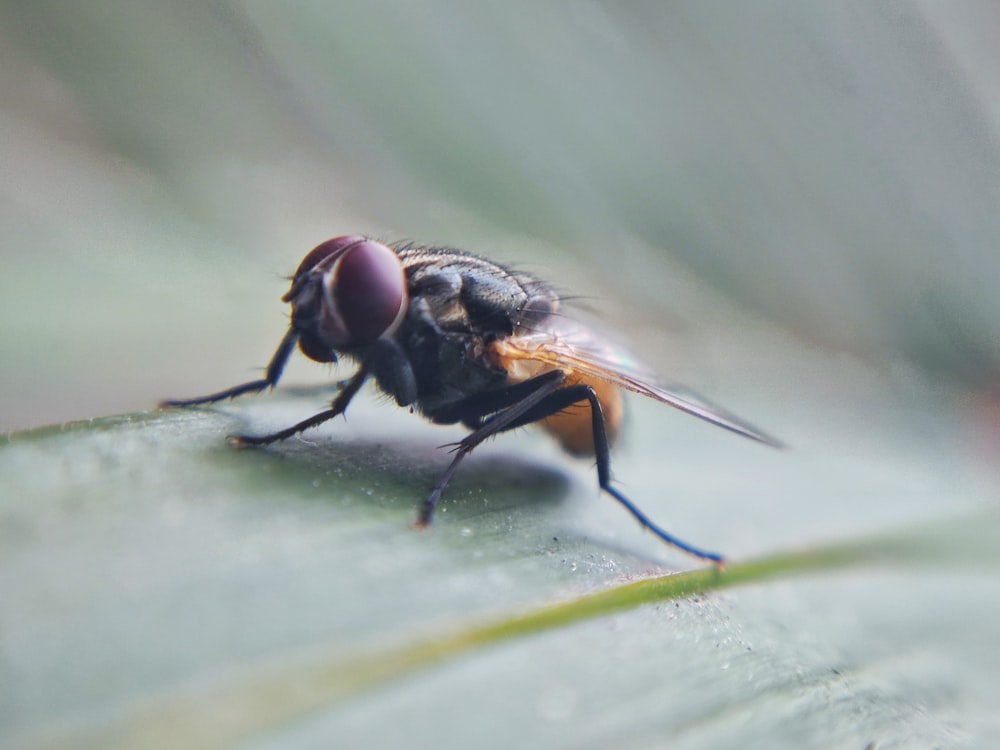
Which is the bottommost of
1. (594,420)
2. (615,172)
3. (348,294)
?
(594,420)

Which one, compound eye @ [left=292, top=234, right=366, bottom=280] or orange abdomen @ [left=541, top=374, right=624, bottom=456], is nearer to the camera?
compound eye @ [left=292, top=234, right=366, bottom=280]

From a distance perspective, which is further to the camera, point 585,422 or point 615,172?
point 615,172

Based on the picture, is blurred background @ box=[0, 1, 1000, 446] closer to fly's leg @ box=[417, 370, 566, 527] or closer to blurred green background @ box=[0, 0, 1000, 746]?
blurred green background @ box=[0, 0, 1000, 746]

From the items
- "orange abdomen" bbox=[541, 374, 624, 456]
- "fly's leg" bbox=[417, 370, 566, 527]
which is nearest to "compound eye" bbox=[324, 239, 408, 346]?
"fly's leg" bbox=[417, 370, 566, 527]

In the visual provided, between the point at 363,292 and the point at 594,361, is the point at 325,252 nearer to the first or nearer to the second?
the point at 363,292

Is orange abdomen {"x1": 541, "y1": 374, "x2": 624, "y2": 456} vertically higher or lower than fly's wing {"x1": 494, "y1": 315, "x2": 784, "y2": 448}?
lower

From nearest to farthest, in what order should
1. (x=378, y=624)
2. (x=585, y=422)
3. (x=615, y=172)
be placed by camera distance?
(x=378, y=624)
(x=585, y=422)
(x=615, y=172)

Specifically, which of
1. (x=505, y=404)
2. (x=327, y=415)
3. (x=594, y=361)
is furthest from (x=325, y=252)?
(x=594, y=361)
